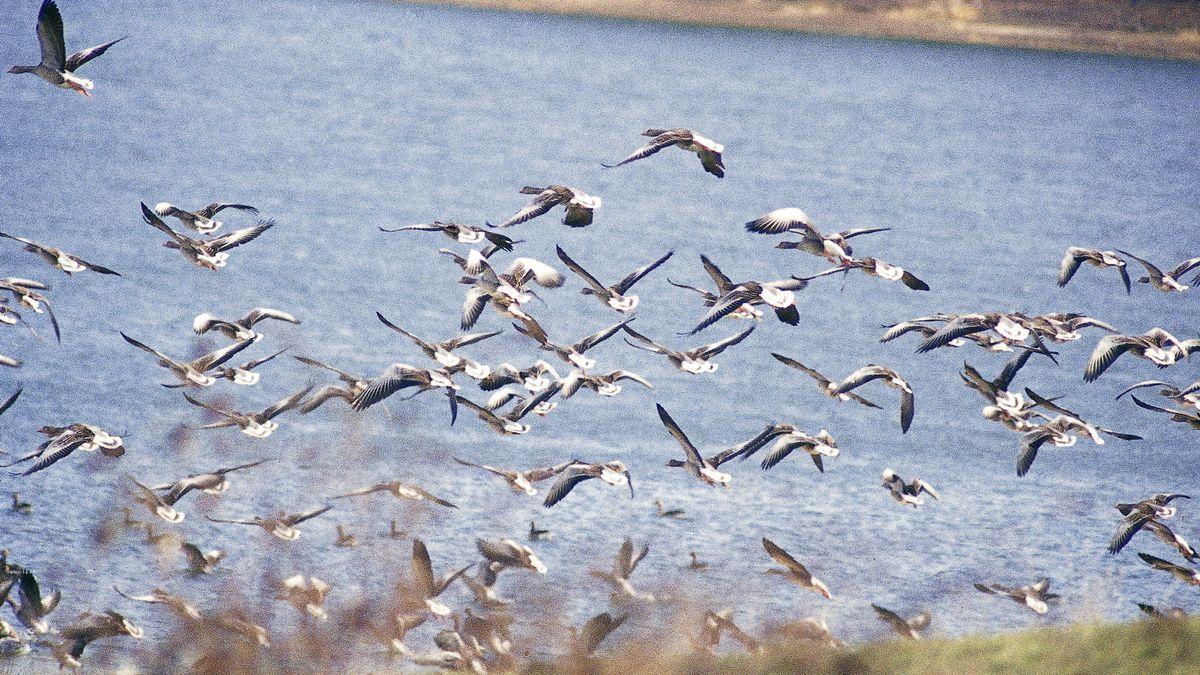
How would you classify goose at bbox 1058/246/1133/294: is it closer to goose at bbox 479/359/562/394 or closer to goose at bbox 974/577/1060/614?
goose at bbox 974/577/1060/614

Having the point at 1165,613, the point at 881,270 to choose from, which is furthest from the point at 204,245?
the point at 1165,613

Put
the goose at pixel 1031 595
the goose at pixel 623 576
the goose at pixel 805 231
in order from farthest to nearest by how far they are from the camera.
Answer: the goose at pixel 623 576, the goose at pixel 1031 595, the goose at pixel 805 231

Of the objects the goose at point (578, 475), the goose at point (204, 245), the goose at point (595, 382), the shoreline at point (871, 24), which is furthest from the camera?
the shoreline at point (871, 24)

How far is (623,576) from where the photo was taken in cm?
1983

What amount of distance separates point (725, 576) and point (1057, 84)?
53.0m

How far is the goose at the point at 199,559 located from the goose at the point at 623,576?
4916 mm

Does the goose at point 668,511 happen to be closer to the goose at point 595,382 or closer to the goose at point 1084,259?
the goose at point 595,382

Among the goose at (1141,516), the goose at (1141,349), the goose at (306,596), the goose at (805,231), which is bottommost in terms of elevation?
the goose at (306,596)

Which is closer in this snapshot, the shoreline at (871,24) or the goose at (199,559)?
the goose at (199,559)

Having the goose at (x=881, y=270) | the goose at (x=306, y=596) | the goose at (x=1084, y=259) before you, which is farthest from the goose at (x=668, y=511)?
the goose at (x=881, y=270)

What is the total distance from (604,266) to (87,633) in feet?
77.8

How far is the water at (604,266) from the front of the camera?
21.8 metres

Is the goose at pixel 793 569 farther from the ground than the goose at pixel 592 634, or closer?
farther from the ground

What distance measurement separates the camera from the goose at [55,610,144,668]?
15641 mm
